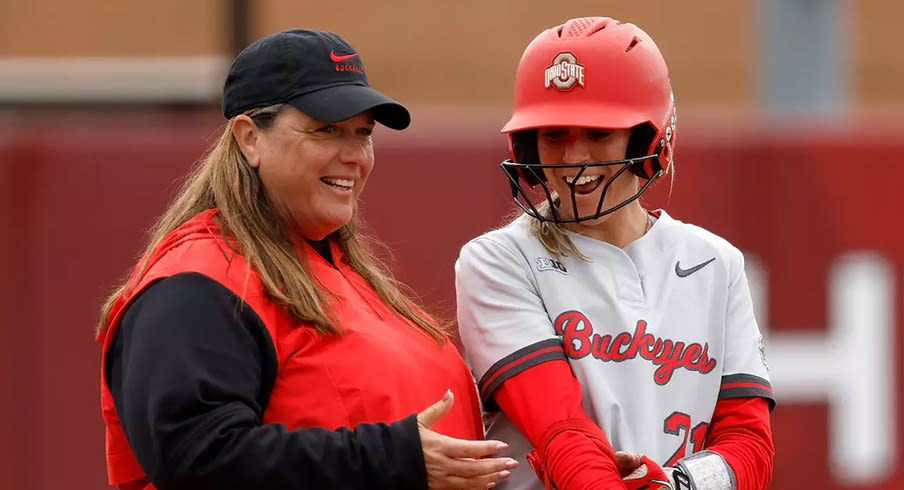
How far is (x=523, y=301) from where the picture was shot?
8.63 feet

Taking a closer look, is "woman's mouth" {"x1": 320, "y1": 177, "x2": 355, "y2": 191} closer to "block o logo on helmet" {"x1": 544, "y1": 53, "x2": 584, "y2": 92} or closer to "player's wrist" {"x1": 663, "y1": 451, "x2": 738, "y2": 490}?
"block o logo on helmet" {"x1": 544, "y1": 53, "x2": 584, "y2": 92}

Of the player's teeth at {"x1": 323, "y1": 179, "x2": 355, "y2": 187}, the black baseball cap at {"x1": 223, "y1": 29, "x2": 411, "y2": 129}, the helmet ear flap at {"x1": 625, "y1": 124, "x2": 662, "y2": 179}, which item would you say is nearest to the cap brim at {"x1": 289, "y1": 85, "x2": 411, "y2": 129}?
the black baseball cap at {"x1": 223, "y1": 29, "x2": 411, "y2": 129}

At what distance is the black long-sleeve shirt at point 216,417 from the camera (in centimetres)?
229

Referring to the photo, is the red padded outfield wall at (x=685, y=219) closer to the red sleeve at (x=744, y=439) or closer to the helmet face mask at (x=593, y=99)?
the helmet face mask at (x=593, y=99)

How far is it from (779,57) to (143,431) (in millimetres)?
5400

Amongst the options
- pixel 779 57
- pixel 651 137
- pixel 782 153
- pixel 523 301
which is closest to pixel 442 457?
pixel 523 301

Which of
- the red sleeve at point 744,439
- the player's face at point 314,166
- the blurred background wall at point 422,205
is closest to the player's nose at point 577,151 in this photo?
the player's face at point 314,166

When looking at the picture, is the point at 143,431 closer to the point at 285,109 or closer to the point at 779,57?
the point at 285,109

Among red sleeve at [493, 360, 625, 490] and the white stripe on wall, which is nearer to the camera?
red sleeve at [493, 360, 625, 490]

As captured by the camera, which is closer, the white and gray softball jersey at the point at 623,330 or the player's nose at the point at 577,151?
the white and gray softball jersey at the point at 623,330

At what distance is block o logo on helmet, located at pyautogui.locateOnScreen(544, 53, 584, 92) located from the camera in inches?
107

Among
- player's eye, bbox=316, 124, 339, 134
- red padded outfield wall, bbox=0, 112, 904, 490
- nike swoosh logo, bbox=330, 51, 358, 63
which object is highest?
nike swoosh logo, bbox=330, 51, 358, 63

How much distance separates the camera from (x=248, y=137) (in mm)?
2621

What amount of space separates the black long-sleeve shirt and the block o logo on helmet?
2.38 feet
